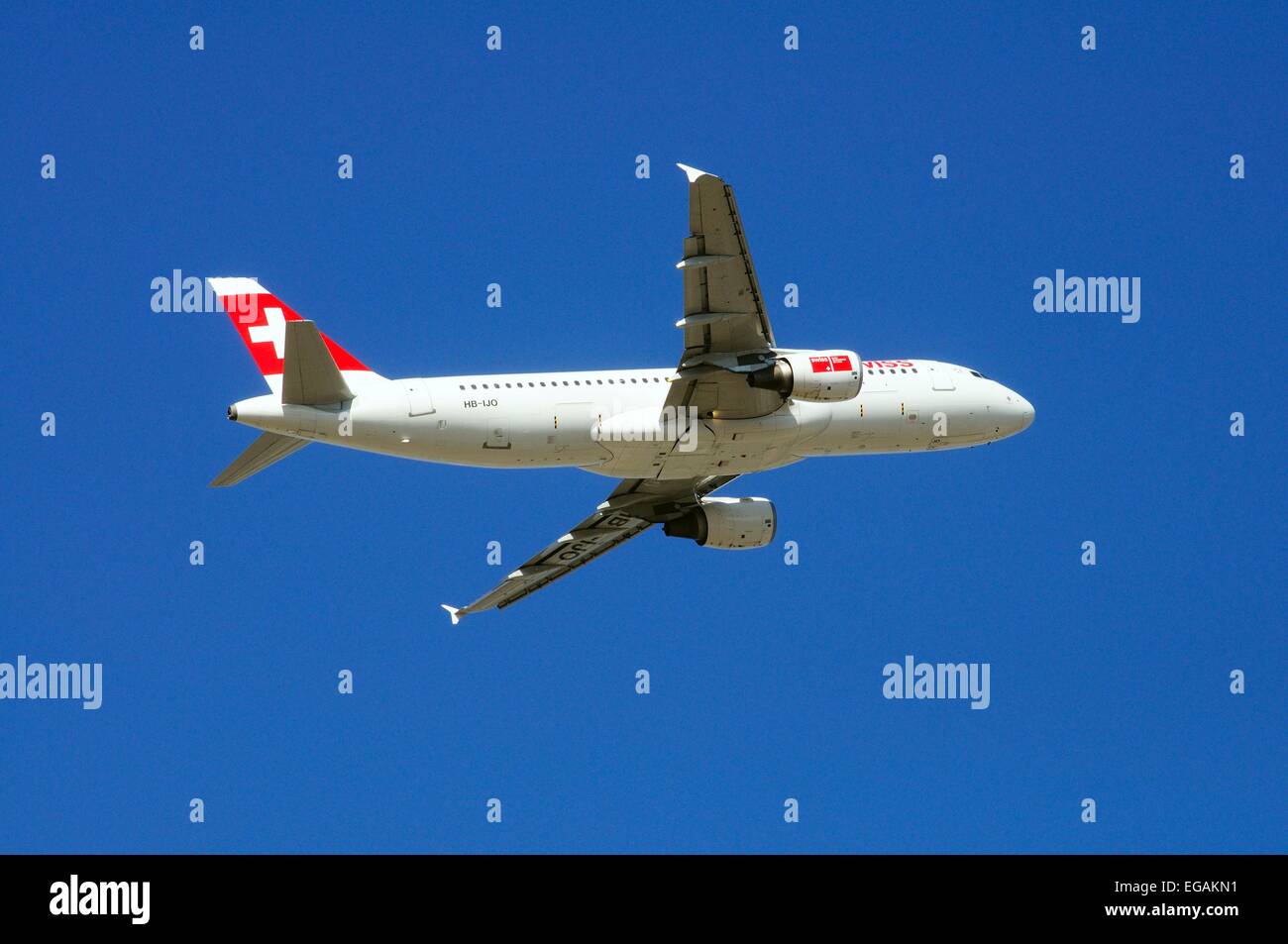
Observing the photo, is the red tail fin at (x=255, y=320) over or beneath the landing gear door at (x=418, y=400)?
over

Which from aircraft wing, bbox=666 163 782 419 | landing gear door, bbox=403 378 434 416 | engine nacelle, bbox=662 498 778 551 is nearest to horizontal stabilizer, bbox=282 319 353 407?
landing gear door, bbox=403 378 434 416

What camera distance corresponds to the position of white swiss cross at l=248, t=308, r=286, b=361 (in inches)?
1871

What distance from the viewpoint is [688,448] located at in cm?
4803

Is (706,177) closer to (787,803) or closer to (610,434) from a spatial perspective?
(610,434)

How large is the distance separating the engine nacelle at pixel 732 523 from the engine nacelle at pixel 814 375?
816cm

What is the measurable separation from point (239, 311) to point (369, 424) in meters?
5.71

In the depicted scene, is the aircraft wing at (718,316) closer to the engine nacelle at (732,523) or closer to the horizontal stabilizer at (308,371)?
the engine nacelle at (732,523)

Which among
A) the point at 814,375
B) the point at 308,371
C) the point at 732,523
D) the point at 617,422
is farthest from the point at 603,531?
the point at 308,371

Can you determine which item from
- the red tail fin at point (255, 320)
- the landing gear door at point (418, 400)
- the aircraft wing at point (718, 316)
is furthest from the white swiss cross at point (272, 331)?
the aircraft wing at point (718, 316)

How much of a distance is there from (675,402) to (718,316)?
3.74 m

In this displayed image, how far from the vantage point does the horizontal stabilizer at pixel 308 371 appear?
43312 millimetres

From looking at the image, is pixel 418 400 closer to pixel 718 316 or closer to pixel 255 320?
pixel 255 320

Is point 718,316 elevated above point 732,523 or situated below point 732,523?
above

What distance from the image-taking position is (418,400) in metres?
45.2
